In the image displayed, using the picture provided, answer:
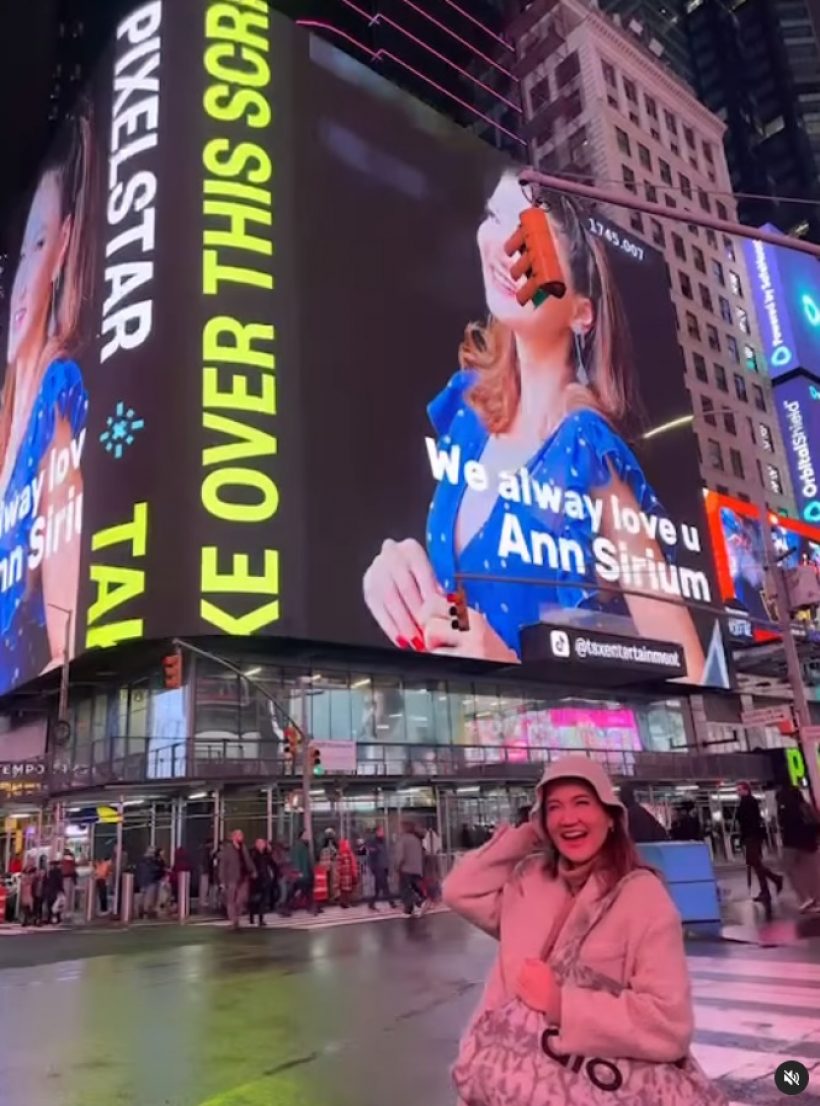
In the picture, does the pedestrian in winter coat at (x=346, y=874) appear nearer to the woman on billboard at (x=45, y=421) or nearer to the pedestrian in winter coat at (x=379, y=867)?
the pedestrian in winter coat at (x=379, y=867)

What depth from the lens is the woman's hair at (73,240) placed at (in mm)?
39938

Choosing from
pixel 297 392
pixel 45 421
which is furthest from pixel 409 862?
pixel 45 421

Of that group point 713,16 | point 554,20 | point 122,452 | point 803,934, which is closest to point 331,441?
point 122,452

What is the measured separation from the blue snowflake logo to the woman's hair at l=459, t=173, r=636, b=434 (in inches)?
586

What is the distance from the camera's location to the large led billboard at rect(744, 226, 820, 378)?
68.6 metres

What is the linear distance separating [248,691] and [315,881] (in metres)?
8.70

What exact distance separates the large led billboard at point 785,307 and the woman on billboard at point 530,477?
23.1 m

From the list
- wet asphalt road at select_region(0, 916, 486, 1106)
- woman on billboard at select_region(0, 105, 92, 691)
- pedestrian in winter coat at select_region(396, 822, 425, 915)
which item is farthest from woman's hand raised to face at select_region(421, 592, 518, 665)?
wet asphalt road at select_region(0, 916, 486, 1106)

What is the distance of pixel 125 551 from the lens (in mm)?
31953

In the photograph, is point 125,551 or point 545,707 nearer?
point 125,551

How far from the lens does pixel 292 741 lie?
26.7 meters

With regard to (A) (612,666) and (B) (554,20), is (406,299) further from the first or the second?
(B) (554,20)

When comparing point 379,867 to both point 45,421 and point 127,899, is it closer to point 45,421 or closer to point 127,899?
point 127,899

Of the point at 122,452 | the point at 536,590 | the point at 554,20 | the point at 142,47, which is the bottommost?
the point at 536,590
